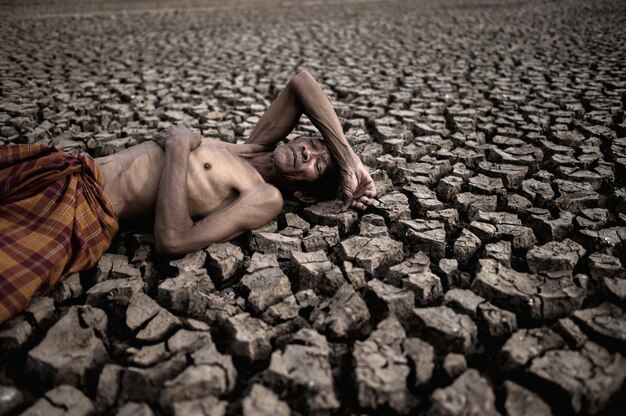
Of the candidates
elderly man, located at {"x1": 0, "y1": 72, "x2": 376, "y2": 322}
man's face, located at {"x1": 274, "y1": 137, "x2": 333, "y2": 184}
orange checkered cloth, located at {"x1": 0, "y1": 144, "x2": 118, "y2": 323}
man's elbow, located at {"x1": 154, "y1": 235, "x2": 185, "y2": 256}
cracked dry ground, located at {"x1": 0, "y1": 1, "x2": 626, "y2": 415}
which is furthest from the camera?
man's face, located at {"x1": 274, "y1": 137, "x2": 333, "y2": 184}

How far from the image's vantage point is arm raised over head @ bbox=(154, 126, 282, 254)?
177cm

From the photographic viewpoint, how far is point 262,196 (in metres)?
1.99

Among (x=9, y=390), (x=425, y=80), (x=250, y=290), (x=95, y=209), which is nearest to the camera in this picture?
(x=9, y=390)

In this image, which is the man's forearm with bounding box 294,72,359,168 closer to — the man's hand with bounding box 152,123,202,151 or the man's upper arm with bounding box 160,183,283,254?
the man's upper arm with bounding box 160,183,283,254

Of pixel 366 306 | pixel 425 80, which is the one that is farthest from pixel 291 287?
pixel 425 80

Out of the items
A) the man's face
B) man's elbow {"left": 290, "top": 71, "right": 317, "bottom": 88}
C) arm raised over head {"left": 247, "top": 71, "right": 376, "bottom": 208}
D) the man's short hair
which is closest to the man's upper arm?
the man's face

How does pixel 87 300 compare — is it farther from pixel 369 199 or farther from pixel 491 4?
pixel 491 4

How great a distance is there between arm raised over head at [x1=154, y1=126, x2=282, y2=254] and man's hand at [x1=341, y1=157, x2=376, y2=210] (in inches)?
14.9

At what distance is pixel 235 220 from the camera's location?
1886 millimetres

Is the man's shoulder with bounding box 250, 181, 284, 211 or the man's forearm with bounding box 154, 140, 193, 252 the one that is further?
the man's shoulder with bounding box 250, 181, 284, 211

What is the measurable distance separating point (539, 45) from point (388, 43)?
2.22 meters

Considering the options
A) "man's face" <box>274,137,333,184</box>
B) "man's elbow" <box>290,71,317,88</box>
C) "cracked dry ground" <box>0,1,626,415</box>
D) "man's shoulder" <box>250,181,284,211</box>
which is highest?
"man's elbow" <box>290,71,317,88</box>

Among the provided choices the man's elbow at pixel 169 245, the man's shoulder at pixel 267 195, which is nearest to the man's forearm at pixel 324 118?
the man's shoulder at pixel 267 195

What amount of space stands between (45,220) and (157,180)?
50 cm
